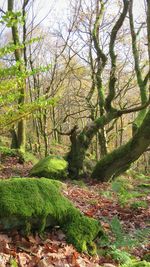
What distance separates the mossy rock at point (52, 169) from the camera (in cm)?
1147

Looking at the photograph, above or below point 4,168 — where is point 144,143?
above

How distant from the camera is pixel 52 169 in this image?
11.7 meters

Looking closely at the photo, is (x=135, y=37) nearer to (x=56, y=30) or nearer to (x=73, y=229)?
(x=56, y=30)

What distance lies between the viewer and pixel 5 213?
4.29m

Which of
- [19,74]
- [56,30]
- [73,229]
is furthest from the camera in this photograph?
[56,30]

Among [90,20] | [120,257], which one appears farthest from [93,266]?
[90,20]

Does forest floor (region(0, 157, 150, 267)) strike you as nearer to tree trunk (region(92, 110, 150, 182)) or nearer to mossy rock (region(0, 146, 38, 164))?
tree trunk (region(92, 110, 150, 182))

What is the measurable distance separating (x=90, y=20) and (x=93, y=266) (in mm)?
17216

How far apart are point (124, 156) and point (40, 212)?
7467 millimetres

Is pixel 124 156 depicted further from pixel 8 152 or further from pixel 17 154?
pixel 8 152

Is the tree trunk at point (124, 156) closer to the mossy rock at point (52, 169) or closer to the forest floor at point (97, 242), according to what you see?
the mossy rock at point (52, 169)

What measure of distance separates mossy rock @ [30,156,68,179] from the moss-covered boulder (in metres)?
6.31

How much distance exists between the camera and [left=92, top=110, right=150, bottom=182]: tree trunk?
10750 mm

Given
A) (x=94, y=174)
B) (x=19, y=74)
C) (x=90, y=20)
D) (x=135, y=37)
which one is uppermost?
(x=90, y=20)
